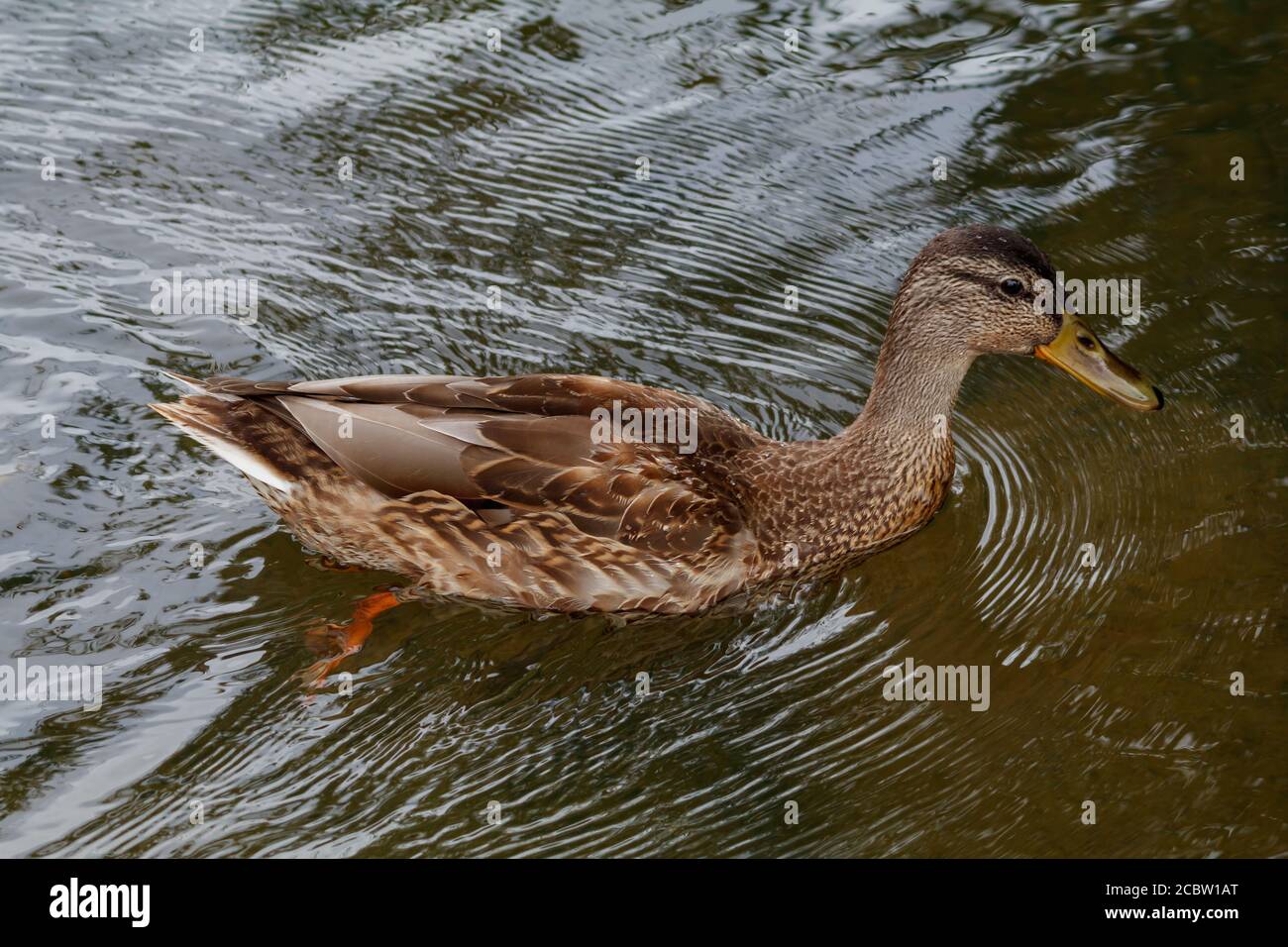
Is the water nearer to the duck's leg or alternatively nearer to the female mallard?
the duck's leg

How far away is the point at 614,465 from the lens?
6012 mm

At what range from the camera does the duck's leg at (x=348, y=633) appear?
568cm

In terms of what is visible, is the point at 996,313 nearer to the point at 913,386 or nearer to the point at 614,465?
the point at 913,386

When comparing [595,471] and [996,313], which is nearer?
[595,471]

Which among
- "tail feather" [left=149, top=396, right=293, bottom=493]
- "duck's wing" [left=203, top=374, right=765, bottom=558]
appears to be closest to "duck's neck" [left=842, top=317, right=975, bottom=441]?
"duck's wing" [left=203, top=374, right=765, bottom=558]

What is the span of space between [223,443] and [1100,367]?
3.66 m

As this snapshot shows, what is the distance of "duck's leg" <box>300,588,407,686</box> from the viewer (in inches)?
224

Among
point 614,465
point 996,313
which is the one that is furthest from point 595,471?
point 996,313

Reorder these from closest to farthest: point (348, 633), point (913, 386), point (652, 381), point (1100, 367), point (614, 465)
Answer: point (348, 633)
point (614, 465)
point (1100, 367)
point (913, 386)
point (652, 381)

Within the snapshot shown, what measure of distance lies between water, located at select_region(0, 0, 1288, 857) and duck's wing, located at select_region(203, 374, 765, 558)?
45 centimetres

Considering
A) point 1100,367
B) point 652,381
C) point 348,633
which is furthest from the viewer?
point 652,381

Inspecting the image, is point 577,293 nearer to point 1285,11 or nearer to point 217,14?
point 217,14

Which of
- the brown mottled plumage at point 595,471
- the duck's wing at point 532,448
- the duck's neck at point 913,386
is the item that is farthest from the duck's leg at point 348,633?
the duck's neck at point 913,386

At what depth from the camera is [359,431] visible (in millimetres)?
6066
